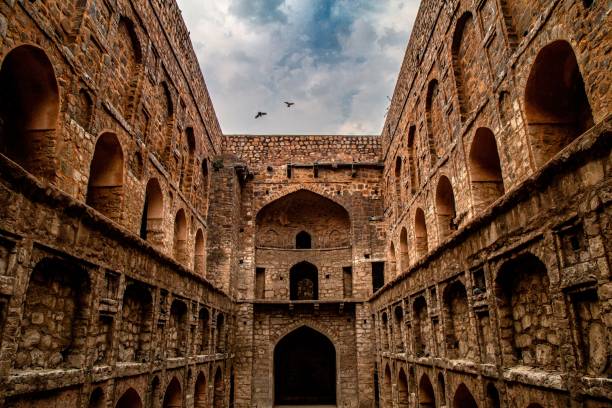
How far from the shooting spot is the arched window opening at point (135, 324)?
6.86 meters

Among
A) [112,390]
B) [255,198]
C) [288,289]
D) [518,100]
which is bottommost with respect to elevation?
[112,390]

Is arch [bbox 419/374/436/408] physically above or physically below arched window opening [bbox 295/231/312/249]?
below

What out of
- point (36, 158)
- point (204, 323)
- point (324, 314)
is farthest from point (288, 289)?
point (36, 158)

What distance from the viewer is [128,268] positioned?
263 inches

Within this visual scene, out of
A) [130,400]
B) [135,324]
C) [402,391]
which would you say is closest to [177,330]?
[135,324]

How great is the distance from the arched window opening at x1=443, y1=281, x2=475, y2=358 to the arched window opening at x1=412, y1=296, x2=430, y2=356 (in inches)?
57.8

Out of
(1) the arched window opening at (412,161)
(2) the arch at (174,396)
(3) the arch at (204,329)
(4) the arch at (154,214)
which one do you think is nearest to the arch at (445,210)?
(1) the arched window opening at (412,161)

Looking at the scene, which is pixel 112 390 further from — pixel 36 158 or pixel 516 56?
pixel 516 56

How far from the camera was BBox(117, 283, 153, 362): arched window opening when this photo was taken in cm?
686

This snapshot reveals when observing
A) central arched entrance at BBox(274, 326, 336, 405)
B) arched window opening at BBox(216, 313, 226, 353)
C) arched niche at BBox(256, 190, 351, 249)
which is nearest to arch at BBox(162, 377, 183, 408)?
arched window opening at BBox(216, 313, 226, 353)

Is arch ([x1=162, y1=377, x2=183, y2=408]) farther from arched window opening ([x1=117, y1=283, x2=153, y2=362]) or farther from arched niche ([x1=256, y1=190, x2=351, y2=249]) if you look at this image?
arched niche ([x1=256, y1=190, x2=351, y2=249])

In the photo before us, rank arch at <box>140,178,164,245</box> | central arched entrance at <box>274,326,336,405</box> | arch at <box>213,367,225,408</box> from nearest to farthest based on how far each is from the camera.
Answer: arch at <box>140,178,164,245</box>, arch at <box>213,367,225,408</box>, central arched entrance at <box>274,326,336,405</box>

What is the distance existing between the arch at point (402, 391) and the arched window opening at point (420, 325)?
161 cm

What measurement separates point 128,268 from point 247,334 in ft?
32.7
